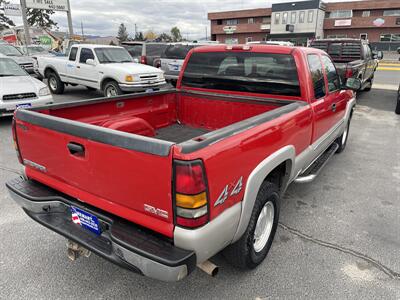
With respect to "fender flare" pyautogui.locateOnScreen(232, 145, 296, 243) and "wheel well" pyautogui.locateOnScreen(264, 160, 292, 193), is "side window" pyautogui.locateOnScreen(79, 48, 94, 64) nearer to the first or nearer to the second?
"wheel well" pyautogui.locateOnScreen(264, 160, 292, 193)

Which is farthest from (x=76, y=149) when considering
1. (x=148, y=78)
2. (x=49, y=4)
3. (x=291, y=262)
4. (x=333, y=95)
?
(x=49, y=4)

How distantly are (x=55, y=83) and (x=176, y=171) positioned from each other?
38.8 ft

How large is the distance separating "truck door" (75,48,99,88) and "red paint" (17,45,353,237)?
23.8 ft

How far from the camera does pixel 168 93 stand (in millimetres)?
4395

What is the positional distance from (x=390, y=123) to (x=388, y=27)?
170ft

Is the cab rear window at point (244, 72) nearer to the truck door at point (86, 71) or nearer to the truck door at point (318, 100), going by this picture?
the truck door at point (318, 100)

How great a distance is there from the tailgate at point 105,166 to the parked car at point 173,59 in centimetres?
994

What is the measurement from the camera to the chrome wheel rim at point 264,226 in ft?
9.20

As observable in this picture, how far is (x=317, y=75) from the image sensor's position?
151 inches

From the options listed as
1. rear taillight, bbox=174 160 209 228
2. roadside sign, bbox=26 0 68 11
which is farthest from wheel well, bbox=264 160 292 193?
roadside sign, bbox=26 0 68 11

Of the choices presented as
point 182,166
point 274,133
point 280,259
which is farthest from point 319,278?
point 182,166

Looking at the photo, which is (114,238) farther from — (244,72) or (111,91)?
(111,91)

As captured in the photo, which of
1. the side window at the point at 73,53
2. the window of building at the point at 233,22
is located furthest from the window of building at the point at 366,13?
the side window at the point at 73,53

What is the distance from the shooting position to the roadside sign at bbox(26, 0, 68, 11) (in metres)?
19.5
